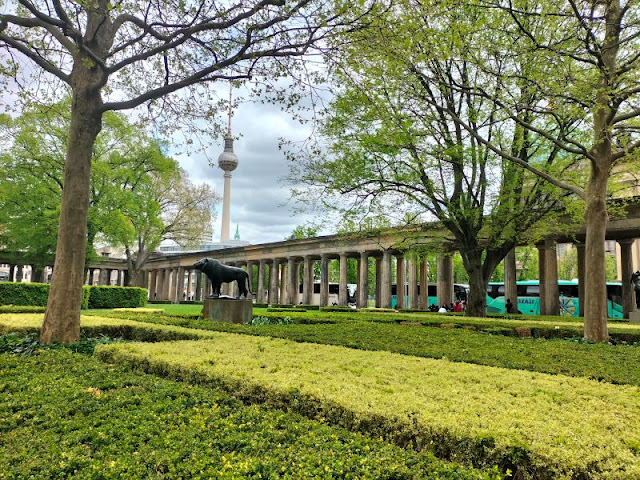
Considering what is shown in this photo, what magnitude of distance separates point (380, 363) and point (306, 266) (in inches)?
1845

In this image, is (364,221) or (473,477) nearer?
(473,477)

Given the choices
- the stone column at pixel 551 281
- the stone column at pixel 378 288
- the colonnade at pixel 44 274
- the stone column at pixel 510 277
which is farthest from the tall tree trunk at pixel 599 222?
the colonnade at pixel 44 274

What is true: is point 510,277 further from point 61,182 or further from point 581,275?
point 61,182

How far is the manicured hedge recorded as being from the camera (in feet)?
89.6

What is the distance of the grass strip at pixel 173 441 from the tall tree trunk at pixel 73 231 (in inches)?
177

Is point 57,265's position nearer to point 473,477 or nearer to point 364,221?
point 473,477

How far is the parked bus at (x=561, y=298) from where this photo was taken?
36969 millimetres

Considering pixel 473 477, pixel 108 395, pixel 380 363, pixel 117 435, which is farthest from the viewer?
pixel 380 363

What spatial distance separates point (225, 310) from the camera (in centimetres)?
1725

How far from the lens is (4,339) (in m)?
10.2

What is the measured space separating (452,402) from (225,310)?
542 inches

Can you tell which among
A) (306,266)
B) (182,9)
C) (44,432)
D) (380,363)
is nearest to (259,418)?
(44,432)

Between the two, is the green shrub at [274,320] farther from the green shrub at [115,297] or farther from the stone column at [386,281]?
the stone column at [386,281]

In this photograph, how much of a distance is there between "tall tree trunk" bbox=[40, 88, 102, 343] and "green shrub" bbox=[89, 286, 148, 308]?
27623mm
